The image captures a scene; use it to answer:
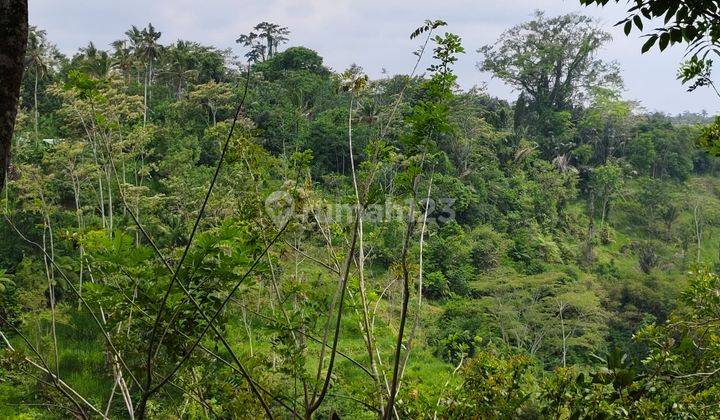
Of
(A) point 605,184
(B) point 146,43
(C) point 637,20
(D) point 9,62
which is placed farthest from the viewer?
(A) point 605,184

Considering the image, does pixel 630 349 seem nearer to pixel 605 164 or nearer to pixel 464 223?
pixel 464 223

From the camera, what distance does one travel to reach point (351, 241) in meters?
1.34

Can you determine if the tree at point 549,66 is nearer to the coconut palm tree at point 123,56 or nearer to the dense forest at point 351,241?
the dense forest at point 351,241

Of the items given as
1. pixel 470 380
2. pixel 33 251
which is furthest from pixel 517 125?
pixel 470 380

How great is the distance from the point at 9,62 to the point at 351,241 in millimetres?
737

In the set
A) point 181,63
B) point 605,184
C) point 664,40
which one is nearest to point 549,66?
point 605,184

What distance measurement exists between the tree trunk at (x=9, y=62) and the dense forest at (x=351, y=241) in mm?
292

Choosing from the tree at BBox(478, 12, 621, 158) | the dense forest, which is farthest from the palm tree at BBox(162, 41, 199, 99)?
the tree at BBox(478, 12, 621, 158)

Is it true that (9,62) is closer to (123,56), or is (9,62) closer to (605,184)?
(123,56)

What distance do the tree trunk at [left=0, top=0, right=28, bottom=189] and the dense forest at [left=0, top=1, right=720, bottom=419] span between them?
0.29 meters

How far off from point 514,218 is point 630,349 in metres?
8.68

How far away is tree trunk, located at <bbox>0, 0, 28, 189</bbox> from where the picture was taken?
97 cm

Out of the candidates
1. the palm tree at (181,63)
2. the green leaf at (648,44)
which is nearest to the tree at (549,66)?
the palm tree at (181,63)

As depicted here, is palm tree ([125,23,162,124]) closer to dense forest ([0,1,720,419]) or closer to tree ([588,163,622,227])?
dense forest ([0,1,720,419])
